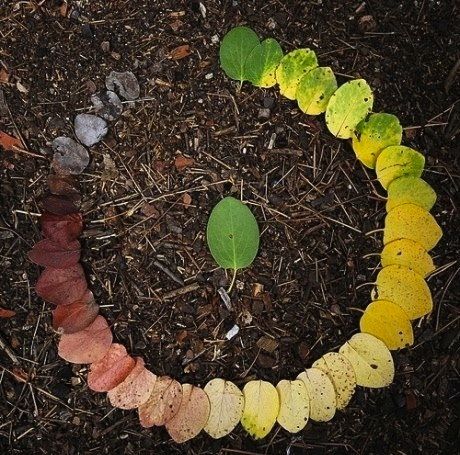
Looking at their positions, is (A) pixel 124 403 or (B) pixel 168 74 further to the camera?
(B) pixel 168 74

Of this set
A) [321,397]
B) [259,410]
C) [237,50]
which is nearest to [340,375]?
[321,397]

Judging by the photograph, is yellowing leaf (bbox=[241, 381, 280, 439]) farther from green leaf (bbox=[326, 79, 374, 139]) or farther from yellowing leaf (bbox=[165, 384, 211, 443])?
green leaf (bbox=[326, 79, 374, 139])

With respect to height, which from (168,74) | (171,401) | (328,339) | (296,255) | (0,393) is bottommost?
(0,393)

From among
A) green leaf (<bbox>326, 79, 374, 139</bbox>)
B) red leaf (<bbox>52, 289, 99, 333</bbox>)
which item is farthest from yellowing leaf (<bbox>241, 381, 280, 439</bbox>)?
green leaf (<bbox>326, 79, 374, 139</bbox>)

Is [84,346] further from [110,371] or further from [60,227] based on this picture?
[60,227]

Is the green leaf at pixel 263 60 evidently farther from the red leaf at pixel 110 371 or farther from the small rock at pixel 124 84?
the red leaf at pixel 110 371

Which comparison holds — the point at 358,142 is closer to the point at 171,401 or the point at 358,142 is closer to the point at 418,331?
the point at 418,331

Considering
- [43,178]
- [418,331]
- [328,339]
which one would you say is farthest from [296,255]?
[43,178]

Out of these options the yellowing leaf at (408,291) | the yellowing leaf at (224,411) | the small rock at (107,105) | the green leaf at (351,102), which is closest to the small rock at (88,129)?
the small rock at (107,105)
